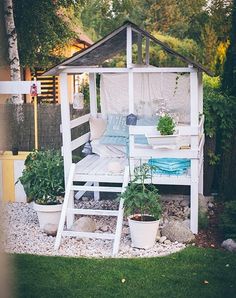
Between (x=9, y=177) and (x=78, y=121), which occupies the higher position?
(x=78, y=121)

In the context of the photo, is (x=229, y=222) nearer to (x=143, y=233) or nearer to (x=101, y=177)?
(x=143, y=233)

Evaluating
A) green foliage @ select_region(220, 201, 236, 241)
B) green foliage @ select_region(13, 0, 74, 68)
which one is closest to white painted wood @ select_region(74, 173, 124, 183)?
green foliage @ select_region(220, 201, 236, 241)

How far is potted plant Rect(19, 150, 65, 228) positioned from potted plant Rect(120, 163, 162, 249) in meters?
0.59

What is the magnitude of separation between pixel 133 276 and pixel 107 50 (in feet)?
5.68

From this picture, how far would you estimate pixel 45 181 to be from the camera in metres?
3.77

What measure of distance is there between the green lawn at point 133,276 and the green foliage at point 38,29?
5.81 m

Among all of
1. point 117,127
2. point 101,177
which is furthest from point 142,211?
point 117,127

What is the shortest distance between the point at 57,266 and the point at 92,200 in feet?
5.33

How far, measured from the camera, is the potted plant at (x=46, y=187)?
146 inches

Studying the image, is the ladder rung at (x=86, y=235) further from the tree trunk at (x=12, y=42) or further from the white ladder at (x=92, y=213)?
the tree trunk at (x=12, y=42)

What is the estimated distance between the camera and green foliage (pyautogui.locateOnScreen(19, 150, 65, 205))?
12.3 feet

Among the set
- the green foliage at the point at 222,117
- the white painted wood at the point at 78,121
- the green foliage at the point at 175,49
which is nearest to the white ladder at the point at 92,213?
the white painted wood at the point at 78,121

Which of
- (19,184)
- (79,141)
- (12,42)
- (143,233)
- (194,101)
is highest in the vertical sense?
(12,42)

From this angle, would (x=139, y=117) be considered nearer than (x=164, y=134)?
No
